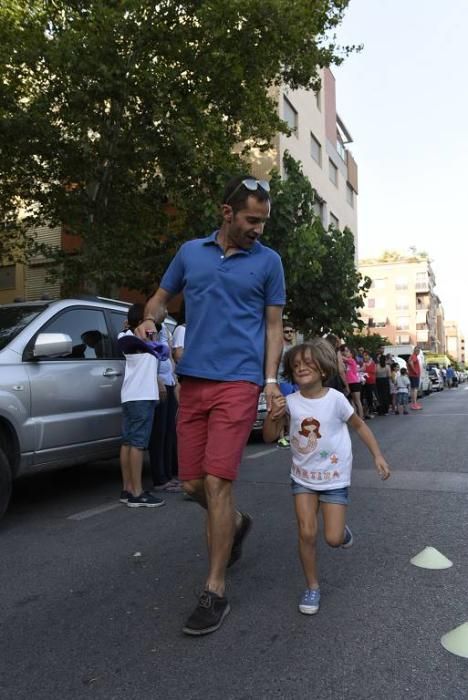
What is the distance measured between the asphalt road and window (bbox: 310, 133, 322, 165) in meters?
24.6

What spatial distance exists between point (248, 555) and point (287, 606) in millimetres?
825

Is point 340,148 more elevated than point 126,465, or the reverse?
point 340,148

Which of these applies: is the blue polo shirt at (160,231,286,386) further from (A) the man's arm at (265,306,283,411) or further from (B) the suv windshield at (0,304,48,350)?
(B) the suv windshield at (0,304,48,350)

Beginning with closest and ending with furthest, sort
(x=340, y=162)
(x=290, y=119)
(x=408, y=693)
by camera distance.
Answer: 1. (x=408, y=693)
2. (x=290, y=119)
3. (x=340, y=162)

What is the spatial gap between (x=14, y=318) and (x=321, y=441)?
129 inches

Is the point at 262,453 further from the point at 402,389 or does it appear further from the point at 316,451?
the point at 402,389

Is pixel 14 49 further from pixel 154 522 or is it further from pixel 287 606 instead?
pixel 287 606

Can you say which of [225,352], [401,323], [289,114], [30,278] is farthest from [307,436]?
[401,323]

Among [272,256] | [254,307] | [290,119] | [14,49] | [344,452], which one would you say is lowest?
[344,452]

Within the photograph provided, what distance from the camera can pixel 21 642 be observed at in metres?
2.65

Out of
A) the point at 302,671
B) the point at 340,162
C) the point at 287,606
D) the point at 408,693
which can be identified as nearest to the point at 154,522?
the point at 287,606

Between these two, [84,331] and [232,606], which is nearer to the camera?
[232,606]

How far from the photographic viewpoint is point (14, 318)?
16.9ft

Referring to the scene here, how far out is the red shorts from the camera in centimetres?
282
